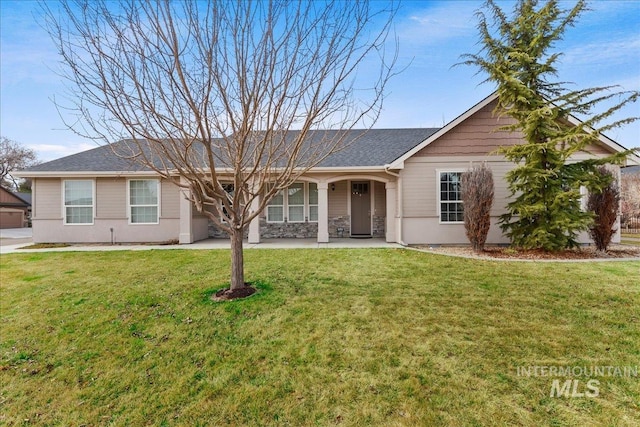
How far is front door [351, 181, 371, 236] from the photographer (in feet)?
42.6

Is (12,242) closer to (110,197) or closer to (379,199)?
(110,197)

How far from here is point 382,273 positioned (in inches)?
254

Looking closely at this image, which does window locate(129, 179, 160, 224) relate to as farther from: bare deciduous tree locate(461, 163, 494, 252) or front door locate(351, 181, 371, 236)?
bare deciduous tree locate(461, 163, 494, 252)

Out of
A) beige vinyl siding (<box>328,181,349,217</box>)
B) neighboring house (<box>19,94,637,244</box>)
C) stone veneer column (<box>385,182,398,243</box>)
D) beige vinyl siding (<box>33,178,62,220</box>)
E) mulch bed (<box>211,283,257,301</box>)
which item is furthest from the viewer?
beige vinyl siding (<box>328,181,349,217</box>)

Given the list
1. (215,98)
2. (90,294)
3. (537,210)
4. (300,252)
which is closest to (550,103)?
(537,210)

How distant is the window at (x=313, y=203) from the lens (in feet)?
41.9

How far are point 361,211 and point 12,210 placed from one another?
32.2 meters

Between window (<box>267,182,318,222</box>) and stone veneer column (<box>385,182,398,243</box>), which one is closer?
stone veneer column (<box>385,182,398,243</box>)

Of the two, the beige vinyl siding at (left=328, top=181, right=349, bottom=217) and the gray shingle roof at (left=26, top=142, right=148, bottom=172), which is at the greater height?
the gray shingle roof at (left=26, top=142, right=148, bottom=172)

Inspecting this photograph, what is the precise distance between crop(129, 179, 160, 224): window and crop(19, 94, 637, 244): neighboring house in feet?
0.13

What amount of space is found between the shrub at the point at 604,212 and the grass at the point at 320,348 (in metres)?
2.76

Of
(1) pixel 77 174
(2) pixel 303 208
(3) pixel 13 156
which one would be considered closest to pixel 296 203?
(2) pixel 303 208

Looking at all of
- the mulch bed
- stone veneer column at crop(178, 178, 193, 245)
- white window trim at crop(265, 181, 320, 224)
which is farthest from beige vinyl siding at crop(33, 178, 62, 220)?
the mulch bed

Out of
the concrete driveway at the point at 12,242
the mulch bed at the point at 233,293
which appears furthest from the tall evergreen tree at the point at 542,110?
the concrete driveway at the point at 12,242
